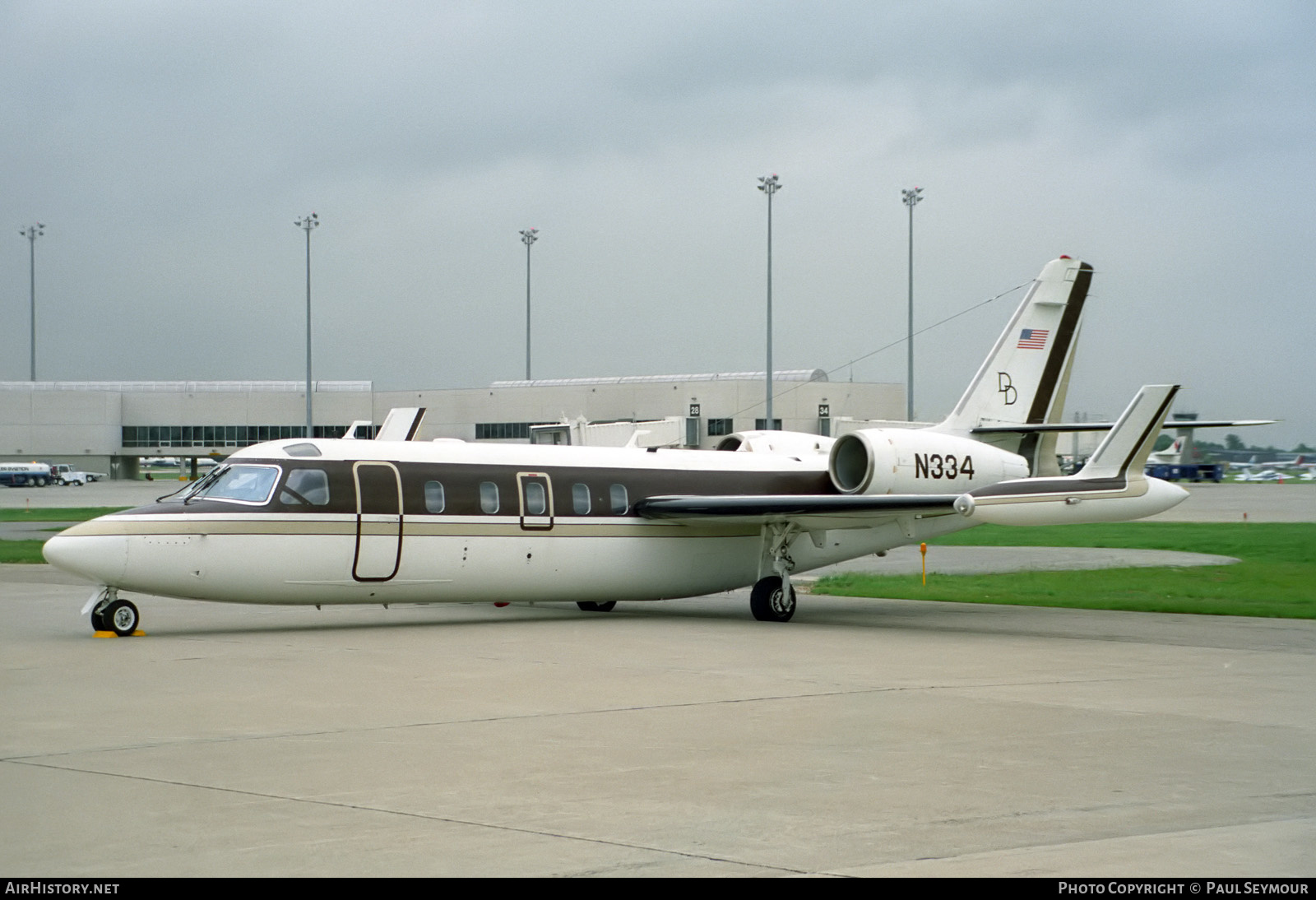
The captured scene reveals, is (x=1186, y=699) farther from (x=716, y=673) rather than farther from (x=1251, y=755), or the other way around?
(x=716, y=673)

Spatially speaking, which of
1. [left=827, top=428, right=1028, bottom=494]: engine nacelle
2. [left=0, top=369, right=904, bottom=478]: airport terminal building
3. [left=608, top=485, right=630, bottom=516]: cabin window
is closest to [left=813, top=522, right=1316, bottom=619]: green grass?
[left=827, top=428, right=1028, bottom=494]: engine nacelle

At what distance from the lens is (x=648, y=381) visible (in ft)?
303

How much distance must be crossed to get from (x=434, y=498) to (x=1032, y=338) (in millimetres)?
11955

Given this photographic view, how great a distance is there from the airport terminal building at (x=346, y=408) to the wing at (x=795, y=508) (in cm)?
6277

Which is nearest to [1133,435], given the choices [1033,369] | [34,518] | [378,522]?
[1033,369]

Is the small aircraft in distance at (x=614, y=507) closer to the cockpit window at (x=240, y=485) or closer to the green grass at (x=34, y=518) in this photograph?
the cockpit window at (x=240, y=485)

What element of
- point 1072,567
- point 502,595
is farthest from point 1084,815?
point 1072,567

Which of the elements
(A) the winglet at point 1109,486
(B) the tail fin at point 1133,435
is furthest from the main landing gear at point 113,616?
(B) the tail fin at point 1133,435

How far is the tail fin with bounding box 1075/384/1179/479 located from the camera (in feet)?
68.2

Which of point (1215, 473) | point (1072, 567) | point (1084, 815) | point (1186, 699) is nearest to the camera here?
point (1084, 815)

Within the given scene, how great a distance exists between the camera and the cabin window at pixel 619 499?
21.7 meters

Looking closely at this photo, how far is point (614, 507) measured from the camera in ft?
71.3
